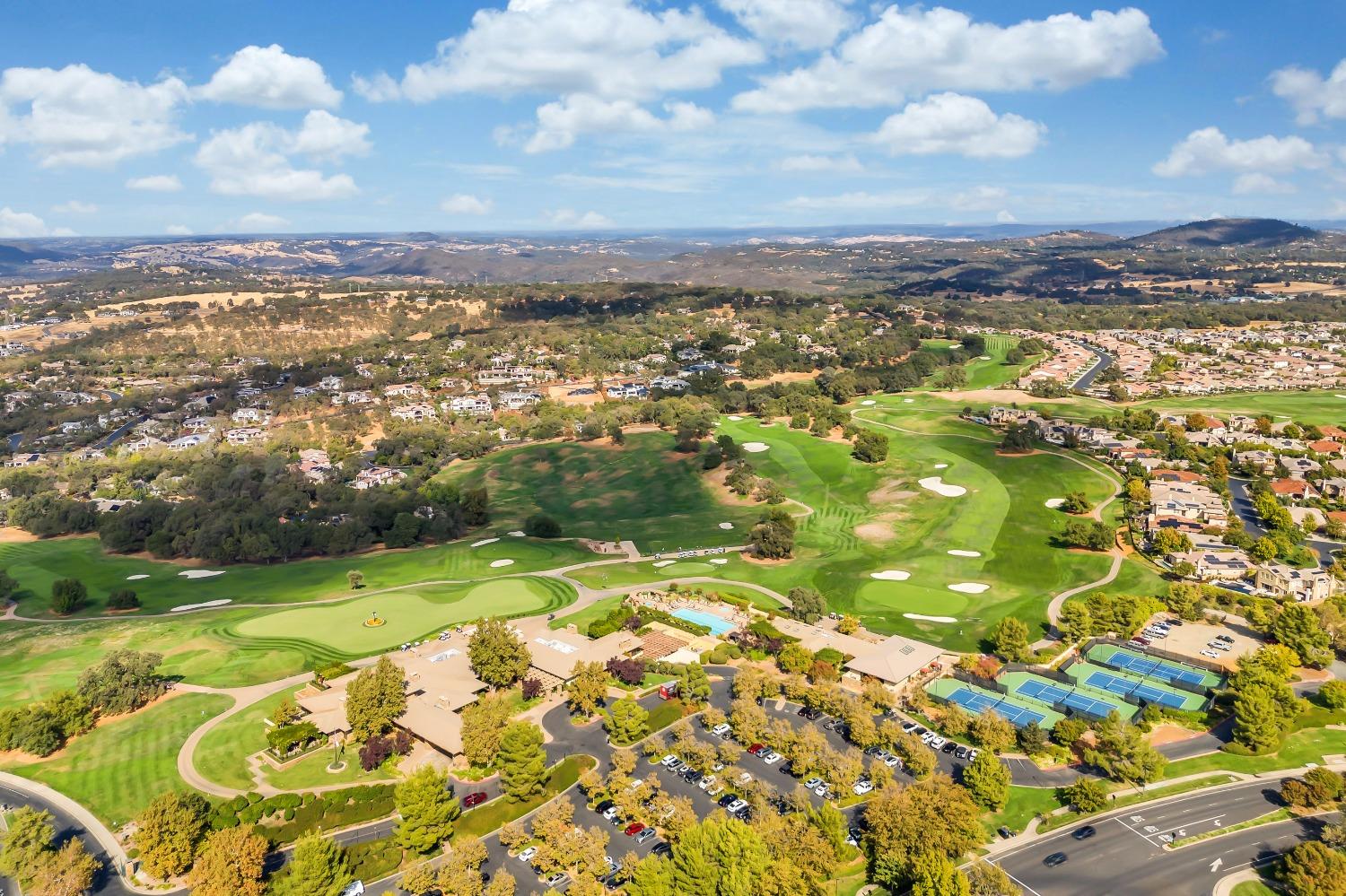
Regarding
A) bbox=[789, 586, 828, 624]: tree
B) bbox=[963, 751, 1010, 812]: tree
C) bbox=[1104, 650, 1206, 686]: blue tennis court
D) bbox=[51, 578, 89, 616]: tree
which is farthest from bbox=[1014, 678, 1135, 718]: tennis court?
bbox=[51, 578, 89, 616]: tree

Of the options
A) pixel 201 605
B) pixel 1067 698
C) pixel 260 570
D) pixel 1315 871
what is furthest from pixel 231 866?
pixel 260 570

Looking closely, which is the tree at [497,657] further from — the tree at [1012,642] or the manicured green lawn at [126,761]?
the tree at [1012,642]

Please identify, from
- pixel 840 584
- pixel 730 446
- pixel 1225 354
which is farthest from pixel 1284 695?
pixel 1225 354

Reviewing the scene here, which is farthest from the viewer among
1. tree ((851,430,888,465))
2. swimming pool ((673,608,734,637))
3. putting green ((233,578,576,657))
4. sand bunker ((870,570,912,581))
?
tree ((851,430,888,465))

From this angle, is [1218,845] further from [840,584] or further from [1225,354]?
[1225,354]

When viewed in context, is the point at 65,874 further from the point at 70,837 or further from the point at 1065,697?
the point at 1065,697

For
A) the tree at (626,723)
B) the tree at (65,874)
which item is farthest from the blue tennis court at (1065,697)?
the tree at (65,874)

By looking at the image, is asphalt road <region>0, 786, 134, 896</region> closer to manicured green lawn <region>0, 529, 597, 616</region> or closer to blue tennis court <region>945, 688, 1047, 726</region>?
manicured green lawn <region>0, 529, 597, 616</region>
